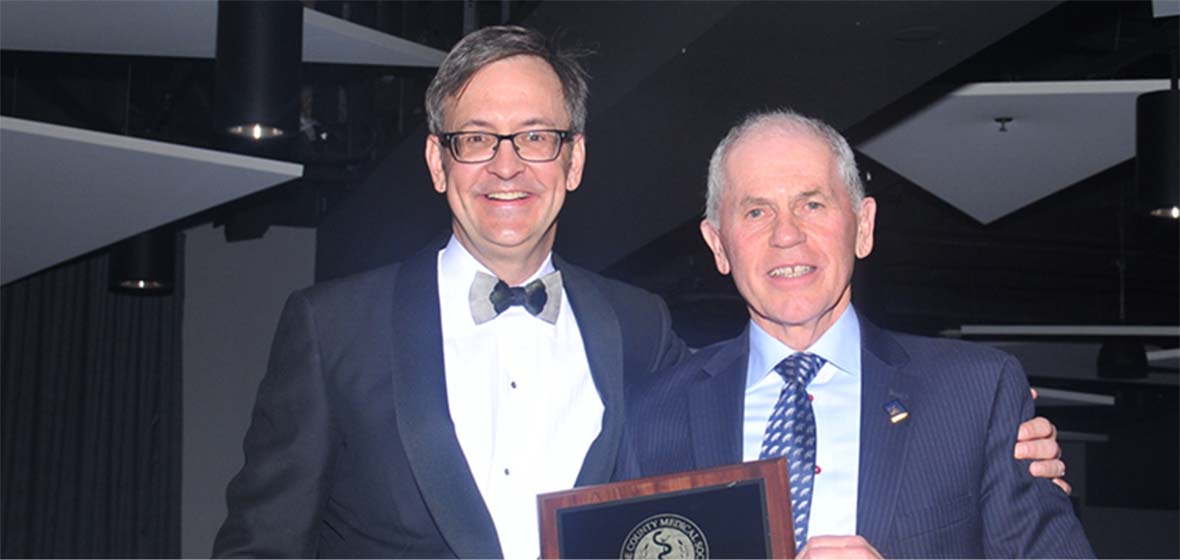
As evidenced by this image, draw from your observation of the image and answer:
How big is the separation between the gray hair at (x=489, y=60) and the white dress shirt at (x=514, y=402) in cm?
30

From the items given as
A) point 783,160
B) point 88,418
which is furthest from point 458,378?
point 88,418

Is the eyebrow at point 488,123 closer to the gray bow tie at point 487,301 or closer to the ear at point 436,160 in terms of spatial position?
the ear at point 436,160

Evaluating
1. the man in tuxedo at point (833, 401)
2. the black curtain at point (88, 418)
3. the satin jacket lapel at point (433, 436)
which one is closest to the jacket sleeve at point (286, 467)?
the satin jacket lapel at point (433, 436)

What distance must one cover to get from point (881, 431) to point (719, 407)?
0.99 ft

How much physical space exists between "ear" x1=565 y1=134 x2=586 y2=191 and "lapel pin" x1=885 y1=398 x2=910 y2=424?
711mm

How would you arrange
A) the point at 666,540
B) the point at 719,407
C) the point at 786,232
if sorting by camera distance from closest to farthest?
the point at 666,540, the point at 786,232, the point at 719,407

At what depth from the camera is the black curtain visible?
10.4 metres

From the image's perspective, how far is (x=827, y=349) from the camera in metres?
2.53

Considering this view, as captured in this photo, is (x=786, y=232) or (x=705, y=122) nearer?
(x=786, y=232)

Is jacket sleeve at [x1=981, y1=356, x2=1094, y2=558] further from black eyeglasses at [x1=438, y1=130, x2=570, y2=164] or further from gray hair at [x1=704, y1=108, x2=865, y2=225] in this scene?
black eyeglasses at [x1=438, y1=130, x2=570, y2=164]

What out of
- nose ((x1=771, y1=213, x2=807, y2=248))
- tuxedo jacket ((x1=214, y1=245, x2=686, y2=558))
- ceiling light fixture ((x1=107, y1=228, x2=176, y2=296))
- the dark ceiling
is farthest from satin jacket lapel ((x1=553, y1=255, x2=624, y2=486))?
ceiling light fixture ((x1=107, y1=228, x2=176, y2=296))

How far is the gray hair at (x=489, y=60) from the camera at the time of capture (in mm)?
2596

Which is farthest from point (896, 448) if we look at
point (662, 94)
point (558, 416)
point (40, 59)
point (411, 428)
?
point (40, 59)

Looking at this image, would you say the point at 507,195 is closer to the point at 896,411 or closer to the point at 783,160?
the point at 783,160
